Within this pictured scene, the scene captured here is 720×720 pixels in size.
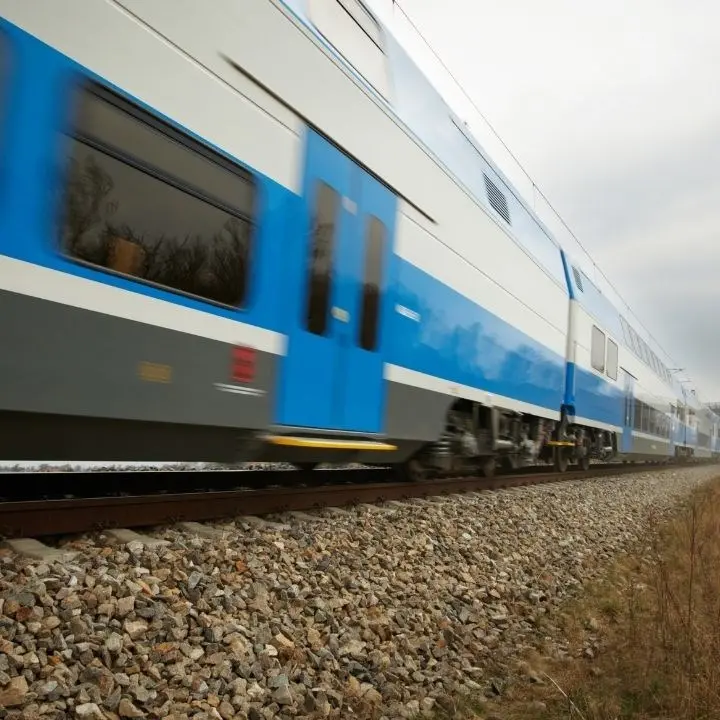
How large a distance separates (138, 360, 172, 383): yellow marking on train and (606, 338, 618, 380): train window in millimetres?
13399

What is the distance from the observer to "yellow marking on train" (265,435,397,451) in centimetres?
478

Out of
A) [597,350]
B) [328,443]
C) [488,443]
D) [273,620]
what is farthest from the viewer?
[597,350]

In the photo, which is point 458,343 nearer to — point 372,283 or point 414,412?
point 414,412

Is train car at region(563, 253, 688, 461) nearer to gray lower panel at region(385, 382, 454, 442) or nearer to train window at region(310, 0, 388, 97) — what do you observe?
gray lower panel at region(385, 382, 454, 442)

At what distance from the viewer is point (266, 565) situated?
3.78 m

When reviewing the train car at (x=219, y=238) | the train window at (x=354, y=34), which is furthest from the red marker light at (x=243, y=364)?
the train window at (x=354, y=34)

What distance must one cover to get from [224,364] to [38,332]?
1.27 metres

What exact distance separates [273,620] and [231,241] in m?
2.33

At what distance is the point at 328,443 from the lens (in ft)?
17.3

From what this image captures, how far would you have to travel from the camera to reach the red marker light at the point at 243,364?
172 inches

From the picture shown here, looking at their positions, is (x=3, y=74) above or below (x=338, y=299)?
above

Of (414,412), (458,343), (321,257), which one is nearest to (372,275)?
(321,257)

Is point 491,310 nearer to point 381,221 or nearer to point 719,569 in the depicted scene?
point 381,221

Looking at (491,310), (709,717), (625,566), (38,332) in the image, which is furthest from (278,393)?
(491,310)
